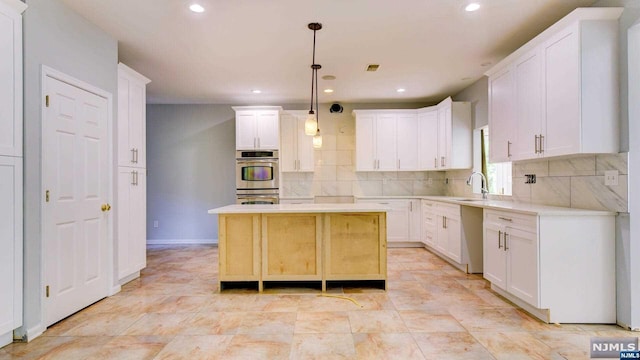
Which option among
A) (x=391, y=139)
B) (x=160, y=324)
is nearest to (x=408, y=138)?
(x=391, y=139)

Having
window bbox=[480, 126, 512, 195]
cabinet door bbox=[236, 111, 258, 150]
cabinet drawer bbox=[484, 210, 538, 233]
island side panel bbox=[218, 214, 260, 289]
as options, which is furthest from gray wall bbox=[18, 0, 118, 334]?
window bbox=[480, 126, 512, 195]

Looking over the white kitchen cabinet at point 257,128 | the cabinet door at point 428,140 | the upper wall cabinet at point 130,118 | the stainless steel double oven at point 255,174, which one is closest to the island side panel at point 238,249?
the upper wall cabinet at point 130,118

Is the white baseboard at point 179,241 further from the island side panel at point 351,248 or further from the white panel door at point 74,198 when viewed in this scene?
the island side panel at point 351,248

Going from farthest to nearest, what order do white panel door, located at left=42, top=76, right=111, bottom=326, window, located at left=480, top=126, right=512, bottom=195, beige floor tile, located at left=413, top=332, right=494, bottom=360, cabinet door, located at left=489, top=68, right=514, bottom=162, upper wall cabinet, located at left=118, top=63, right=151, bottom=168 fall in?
window, located at left=480, top=126, right=512, bottom=195 < upper wall cabinet, located at left=118, top=63, right=151, bottom=168 < cabinet door, located at left=489, top=68, right=514, bottom=162 < white panel door, located at left=42, top=76, right=111, bottom=326 < beige floor tile, located at left=413, top=332, right=494, bottom=360

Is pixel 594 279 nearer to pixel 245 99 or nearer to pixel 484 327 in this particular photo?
pixel 484 327

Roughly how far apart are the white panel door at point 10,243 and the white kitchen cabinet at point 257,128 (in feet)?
11.7

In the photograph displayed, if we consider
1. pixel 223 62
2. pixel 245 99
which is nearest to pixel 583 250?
pixel 223 62

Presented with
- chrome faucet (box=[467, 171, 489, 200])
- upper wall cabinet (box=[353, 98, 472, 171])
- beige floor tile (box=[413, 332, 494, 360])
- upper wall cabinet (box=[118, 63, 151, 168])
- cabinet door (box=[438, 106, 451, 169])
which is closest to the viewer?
beige floor tile (box=[413, 332, 494, 360])

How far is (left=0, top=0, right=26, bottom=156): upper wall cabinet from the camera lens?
2314mm

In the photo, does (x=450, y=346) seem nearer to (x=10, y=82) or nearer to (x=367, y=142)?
(x=10, y=82)

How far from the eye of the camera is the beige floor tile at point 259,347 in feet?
7.45

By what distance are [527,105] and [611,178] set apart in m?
0.91

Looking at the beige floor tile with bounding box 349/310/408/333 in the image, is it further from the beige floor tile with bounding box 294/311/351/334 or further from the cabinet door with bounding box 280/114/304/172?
the cabinet door with bounding box 280/114/304/172

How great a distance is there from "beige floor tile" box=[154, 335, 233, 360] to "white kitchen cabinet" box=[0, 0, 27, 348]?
3.57 ft
